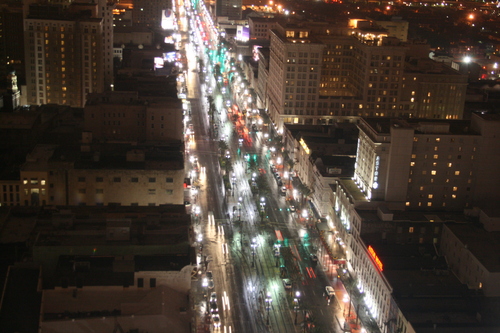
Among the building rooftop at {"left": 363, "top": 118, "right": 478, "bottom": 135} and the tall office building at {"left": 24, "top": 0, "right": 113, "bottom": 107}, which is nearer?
the building rooftop at {"left": 363, "top": 118, "right": 478, "bottom": 135}

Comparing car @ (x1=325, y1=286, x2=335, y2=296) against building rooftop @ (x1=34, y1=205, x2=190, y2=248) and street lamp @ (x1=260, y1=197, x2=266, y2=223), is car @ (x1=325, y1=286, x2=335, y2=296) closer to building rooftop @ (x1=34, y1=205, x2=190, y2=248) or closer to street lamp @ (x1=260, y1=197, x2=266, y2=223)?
building rooftop @ (x1=34, y1=205, x2=190, y2=248)

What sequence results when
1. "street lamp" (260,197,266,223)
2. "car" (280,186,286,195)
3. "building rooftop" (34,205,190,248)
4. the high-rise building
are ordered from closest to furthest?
"building rooftop" (34,205,190,248) → the high-rise building → "street lamp" (260,197,266,223) → "car" (280,186,286,195)

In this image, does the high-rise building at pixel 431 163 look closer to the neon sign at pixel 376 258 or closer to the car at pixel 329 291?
the neon sign at pixel 376 258

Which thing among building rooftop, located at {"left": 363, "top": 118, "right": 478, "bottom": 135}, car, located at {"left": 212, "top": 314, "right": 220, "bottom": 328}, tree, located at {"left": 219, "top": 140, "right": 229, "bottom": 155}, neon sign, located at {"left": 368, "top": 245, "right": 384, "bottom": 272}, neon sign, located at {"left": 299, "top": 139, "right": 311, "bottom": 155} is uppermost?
building rooftop, located at {"left": 363, "top": 118, "right": 478, "bottom": 135}

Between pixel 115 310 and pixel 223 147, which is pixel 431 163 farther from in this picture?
pixel 115 310

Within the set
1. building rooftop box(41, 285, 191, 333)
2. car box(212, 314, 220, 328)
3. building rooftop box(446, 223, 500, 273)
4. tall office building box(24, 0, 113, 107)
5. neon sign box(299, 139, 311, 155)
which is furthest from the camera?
tall office building box(24, 0, 113, 107)

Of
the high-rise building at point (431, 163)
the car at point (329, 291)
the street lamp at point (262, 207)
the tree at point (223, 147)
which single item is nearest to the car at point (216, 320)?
the car at point (329, 291)

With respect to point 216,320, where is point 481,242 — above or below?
above

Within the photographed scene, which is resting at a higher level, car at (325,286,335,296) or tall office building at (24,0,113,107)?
tall office building at (24,0,113,107)

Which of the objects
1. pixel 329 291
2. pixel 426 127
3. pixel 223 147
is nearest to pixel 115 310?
pixel 329 291

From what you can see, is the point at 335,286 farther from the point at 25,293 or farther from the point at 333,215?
the point at 25,293

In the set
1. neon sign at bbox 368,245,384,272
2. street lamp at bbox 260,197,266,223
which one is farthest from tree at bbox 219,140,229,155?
neon sign at bbox 368,245,384,272
